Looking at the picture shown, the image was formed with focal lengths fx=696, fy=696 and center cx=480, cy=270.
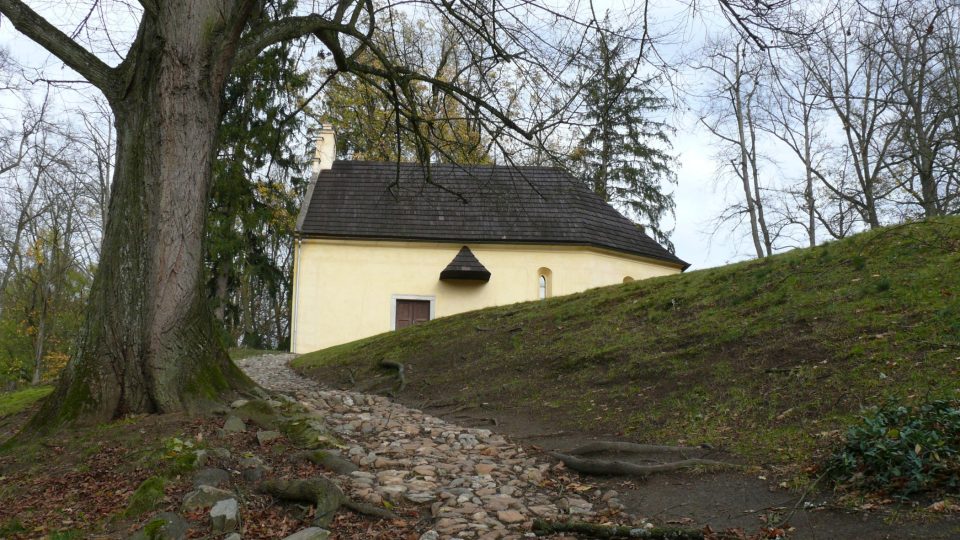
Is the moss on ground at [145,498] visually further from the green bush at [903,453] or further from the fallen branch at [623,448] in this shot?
the green bush at [903,453]

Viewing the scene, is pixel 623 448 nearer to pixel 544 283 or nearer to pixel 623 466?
pixel 623 466

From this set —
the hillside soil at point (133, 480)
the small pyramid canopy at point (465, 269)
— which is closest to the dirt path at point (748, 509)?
the hillside soil at point (133, 480)

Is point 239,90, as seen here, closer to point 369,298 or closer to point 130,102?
point 369,298

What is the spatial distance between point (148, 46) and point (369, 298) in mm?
17640

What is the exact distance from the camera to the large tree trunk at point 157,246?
6.61 metres

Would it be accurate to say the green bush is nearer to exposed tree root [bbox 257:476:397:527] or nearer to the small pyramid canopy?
exposed tree root [bbox 257:476:397:527]

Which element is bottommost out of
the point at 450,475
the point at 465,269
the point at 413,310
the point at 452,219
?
the point at 450,475

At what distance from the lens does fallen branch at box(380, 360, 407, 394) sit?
11880mm

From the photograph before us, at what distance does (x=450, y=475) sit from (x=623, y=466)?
154 cm

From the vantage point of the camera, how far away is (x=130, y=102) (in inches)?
278

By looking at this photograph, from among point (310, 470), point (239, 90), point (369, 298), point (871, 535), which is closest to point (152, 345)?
point (310, 470)

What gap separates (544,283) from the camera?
25.1m

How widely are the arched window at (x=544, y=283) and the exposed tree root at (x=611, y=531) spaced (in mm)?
20057

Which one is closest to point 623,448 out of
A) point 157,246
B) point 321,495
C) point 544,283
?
point 321,495
